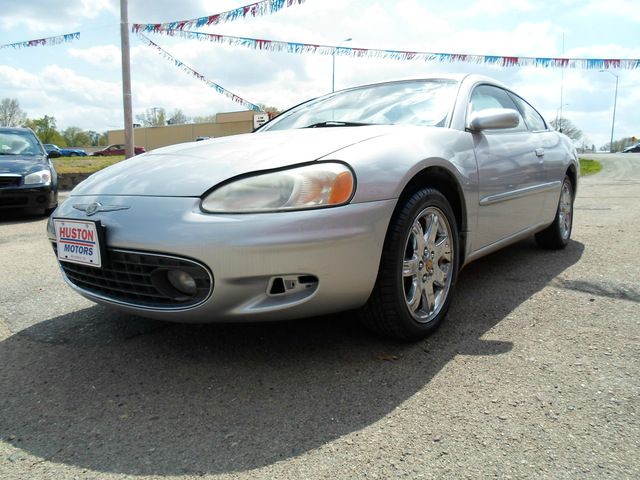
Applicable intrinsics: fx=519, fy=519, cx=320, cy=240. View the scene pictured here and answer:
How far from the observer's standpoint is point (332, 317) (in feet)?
8.92

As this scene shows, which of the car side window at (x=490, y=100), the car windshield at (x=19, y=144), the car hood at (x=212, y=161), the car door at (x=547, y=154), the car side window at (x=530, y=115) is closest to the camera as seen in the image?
the car hood at (x=212, y=161)

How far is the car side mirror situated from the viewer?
2.77 metres

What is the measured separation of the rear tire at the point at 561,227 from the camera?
4234 mm

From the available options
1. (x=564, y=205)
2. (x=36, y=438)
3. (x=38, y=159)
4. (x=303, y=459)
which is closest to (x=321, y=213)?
(x=303, y=459)

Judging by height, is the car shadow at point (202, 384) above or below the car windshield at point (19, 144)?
below

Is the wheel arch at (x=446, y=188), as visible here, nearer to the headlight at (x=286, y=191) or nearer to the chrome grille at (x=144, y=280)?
the headlight at (x=286, y=191)

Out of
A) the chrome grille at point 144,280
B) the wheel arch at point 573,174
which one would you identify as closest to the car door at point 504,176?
the wheel arch at point 573,174

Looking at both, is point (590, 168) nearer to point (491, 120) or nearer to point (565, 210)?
point (565, 210)

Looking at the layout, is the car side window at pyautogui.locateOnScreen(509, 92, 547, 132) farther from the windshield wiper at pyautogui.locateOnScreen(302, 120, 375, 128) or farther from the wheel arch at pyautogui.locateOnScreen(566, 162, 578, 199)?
the windshield wiper at pyautogui.locateOnScreen(302, 120, 375, 128)

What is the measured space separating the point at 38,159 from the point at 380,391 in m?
7.23

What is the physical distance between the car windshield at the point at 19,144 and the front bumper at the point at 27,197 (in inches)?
44.7

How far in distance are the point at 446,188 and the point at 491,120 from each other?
48cm

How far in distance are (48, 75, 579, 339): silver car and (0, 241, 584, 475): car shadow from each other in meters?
0.25

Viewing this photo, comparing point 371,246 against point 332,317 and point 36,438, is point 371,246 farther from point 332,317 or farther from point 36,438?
point 36,438
